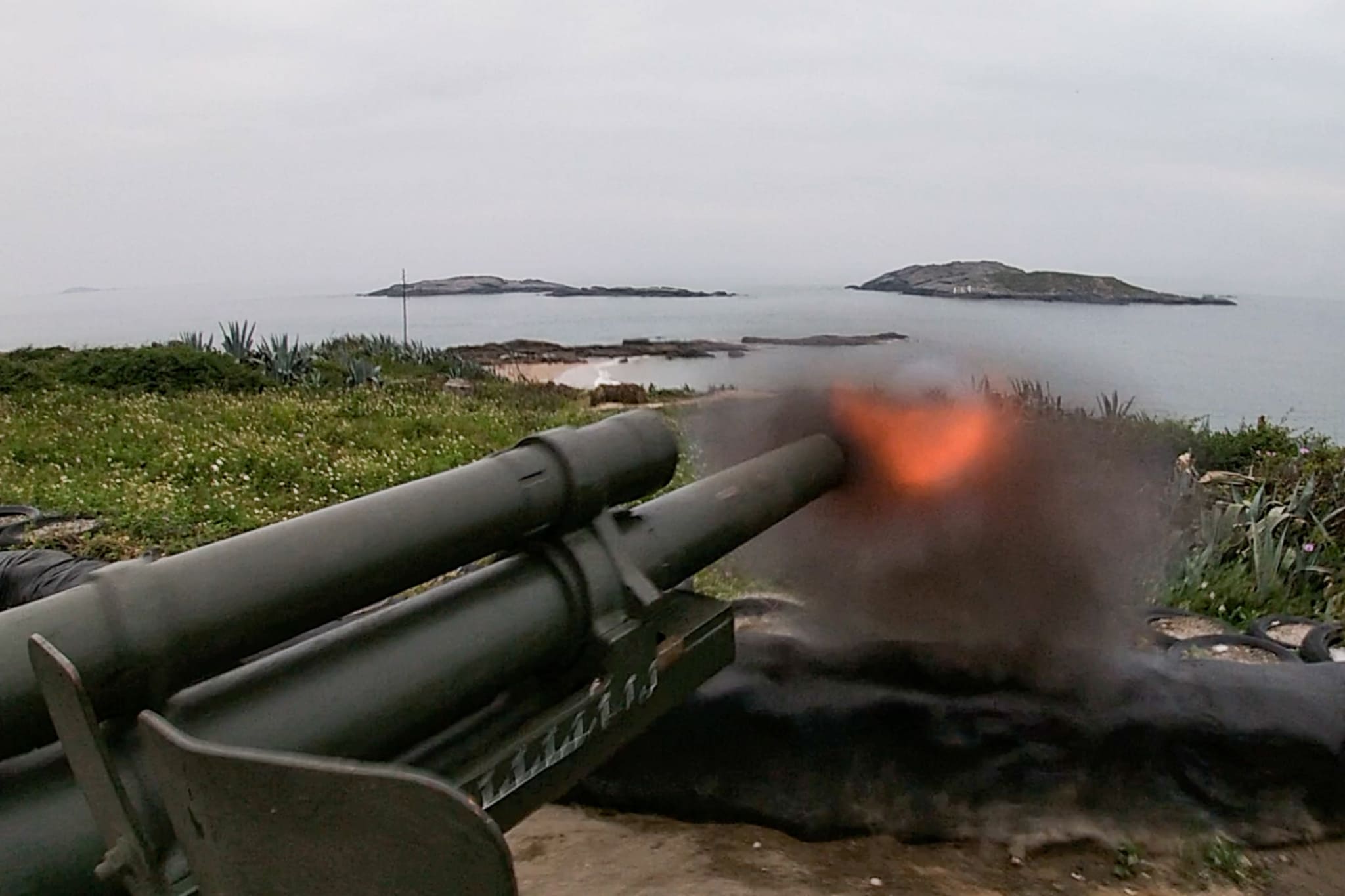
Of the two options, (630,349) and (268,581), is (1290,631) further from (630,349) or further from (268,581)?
(630,349)

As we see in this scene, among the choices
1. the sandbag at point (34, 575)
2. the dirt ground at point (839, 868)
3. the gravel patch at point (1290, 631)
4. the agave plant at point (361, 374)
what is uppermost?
the sandbag at point (34, 575)

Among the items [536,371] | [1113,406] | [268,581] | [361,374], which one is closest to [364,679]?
[268,581]

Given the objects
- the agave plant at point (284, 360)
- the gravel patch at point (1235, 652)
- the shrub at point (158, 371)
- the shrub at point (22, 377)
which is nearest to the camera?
the gravel patch at point (1235, 652)

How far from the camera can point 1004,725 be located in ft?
10.6

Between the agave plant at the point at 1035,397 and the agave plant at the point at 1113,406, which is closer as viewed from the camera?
the agave plant at the point at 1035,397

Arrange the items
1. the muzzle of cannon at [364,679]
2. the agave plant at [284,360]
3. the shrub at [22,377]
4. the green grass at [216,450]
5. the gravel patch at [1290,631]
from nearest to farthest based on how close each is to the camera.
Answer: the muzzle of cannon at [364,679] < the gravel patch at [1290,631] < the green grass at [216,450] < the shrub at [22,377] < the agave plant at [284,360]

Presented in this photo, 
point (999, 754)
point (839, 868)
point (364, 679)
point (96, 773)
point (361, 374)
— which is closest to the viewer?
point (96, 773)

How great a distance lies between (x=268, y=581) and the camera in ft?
4.50

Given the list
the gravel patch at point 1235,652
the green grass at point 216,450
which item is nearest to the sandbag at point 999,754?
the gravel patch at point 1235,652

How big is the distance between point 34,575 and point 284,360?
9920 mm

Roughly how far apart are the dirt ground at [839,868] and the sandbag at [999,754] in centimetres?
7

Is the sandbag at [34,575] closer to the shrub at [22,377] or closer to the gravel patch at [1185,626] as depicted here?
the gravel patch at [1185,626]

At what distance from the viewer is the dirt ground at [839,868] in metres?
2.88

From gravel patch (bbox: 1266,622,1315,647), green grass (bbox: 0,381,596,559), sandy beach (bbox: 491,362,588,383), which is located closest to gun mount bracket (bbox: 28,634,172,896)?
gravel patch (bbox: 1266,622,1315,647)
